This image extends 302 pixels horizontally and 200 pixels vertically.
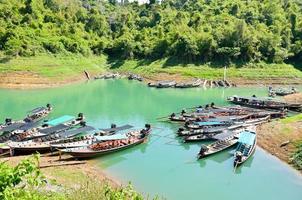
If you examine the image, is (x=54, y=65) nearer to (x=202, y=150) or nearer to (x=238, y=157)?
(x=202, y=150)

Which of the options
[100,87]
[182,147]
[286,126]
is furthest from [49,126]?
[100,87]

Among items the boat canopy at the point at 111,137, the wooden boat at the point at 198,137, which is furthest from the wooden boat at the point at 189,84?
the boat canopy at the point at 111,137

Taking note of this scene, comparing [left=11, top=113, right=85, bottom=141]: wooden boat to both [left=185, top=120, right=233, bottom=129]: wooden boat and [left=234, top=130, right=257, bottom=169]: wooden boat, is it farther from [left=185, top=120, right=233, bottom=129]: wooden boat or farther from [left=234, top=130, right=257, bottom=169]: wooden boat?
[left=234, top=130, right=257, bottom=169]: wooden boat

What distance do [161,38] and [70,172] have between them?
57904 mm

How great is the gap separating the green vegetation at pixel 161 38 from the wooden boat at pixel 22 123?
74.6ft

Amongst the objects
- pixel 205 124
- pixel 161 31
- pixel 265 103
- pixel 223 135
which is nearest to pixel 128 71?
pixel 161 31

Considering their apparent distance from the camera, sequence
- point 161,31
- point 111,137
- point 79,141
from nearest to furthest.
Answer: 1. point 79,141
2. point 111,137
3. point 161,31

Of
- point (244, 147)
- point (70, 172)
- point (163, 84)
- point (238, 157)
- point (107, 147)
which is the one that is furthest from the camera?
point (163, 84)

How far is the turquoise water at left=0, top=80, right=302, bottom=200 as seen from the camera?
2286 centimetres

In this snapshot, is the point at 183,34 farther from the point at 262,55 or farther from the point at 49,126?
the point at 49,126

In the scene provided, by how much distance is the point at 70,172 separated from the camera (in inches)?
967

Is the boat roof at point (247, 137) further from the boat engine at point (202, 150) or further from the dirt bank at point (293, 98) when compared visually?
the dirt bank at point (293, 98)

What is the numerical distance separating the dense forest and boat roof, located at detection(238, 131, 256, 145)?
40.7 metres

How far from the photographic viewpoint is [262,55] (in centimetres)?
7238
